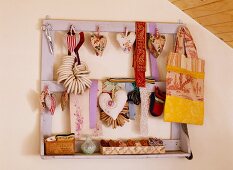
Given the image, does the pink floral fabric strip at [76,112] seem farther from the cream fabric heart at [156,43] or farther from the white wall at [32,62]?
the cream fabric heart at [156,43]

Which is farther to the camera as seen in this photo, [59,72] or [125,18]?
[125,18]

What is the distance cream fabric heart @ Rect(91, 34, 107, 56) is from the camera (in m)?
2.41

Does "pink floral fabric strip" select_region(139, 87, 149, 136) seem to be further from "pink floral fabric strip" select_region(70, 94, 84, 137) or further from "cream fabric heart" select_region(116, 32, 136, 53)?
"pink floral fabric strip" select_region(70, 94, 84, 137)

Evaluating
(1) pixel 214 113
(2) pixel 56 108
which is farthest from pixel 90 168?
(1) pixel 214 113

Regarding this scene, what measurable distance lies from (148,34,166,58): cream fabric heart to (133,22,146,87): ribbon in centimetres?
4

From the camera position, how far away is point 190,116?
2.53 metres

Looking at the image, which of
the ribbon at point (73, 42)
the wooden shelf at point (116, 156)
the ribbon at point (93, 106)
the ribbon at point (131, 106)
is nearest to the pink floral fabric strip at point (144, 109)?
the ribbon at point (131, 106)

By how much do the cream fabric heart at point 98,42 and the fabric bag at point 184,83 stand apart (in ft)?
1.35

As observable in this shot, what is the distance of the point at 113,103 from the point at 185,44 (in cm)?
58

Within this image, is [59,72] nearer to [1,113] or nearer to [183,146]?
[1,113]

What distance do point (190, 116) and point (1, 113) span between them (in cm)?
114

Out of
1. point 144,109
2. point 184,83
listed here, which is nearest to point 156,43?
point 184,83

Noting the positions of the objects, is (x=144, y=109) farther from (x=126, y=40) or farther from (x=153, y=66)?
(x=126, y=40)

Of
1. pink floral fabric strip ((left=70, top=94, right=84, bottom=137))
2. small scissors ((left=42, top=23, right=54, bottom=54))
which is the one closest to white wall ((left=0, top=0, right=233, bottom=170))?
small scissors ((left=42, top=23, right=54, bottom=54))
